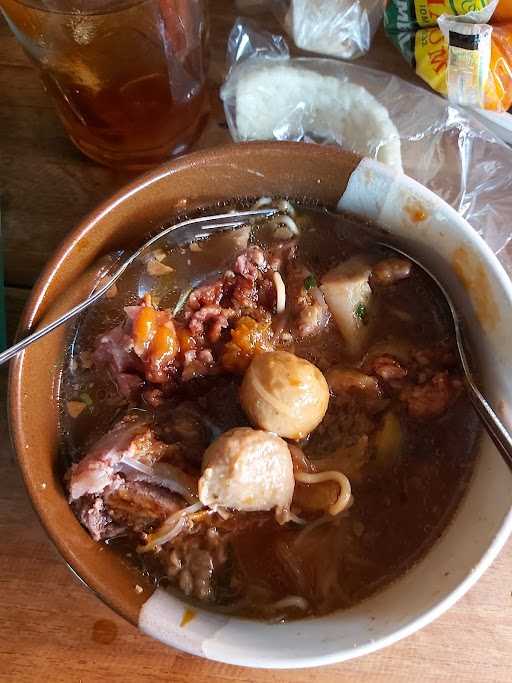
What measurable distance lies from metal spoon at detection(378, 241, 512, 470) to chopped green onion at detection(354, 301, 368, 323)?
101 millimetres

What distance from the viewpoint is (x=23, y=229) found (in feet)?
3.87

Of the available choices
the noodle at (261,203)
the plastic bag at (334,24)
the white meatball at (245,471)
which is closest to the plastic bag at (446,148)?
the plastic bag at (334,24)

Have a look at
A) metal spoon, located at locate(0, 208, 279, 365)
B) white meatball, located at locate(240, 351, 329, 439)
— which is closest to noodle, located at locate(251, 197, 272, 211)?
metal spoon, located at locate(0, 208, 279, 365)

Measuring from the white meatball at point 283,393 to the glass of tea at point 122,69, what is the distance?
0.44 meters

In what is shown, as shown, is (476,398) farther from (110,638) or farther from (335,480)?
(110,638)

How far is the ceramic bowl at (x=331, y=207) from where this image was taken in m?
0.84

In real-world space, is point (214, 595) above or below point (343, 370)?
below

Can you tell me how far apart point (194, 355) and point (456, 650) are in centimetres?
56

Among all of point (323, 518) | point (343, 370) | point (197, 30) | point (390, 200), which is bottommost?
point (323, 518)

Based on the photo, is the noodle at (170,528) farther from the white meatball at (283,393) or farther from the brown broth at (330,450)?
the white meatball at (283,393)

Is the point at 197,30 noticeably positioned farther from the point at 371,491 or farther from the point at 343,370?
the point at 371,491

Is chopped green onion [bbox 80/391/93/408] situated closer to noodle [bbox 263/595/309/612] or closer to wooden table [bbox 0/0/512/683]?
wooden table [bbox 0/0/512/683]

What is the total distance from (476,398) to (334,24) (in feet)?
2.30

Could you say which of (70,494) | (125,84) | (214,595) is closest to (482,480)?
(214,595)
